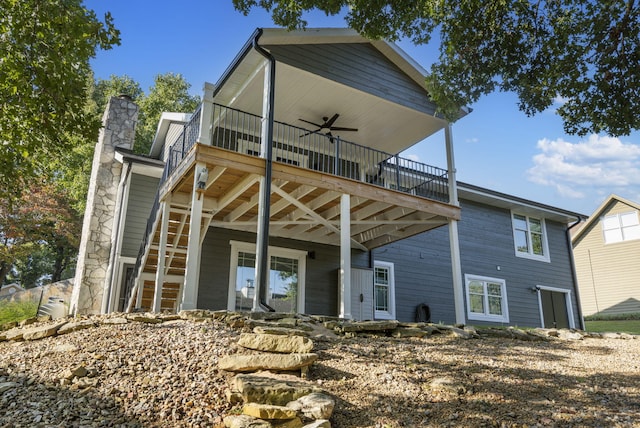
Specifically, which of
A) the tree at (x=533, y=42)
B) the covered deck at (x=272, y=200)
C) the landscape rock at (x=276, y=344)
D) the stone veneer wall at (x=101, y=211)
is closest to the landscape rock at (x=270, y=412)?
the landscape rock at (x=276, y=344)

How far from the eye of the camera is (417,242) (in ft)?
45.8

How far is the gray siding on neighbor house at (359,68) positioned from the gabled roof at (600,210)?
16460 millimetres

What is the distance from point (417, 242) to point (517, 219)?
4.70 metres

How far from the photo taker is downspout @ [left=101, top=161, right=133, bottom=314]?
11000mm

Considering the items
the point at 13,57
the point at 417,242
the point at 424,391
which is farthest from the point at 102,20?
the point at 417,242

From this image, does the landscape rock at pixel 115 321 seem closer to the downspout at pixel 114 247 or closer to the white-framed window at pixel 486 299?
the downspout at pixel 114 247

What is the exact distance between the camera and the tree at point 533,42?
751 centimetres

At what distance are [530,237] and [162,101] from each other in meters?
21.2

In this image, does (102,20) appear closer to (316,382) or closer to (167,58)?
(316,382)

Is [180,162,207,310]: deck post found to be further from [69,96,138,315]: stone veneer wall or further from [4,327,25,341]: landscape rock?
[69,96,138,315]: stone veneer wall

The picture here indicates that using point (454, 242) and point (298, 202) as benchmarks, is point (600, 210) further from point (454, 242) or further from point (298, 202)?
point (298, 202)

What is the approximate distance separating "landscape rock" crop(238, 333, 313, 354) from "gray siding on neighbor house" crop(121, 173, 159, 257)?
23.0 ft

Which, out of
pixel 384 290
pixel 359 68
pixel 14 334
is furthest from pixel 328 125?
pixel 14 334

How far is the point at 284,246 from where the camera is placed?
11602 mm
